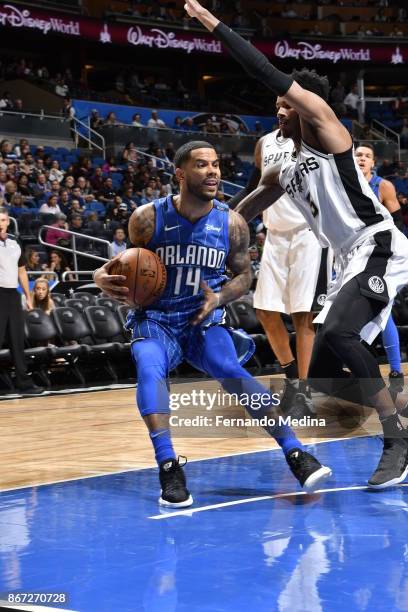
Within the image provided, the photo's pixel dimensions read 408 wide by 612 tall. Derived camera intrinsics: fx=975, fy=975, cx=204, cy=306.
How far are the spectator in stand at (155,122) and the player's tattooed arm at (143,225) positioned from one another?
62.1 feet

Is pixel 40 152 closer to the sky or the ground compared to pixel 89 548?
closer to the sky

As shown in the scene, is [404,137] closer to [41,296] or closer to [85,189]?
[85,189]

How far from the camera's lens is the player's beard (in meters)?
4.39

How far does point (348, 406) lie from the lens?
6.84m

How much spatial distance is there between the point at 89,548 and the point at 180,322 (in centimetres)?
136

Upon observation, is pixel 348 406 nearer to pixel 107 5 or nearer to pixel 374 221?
pixel 374 221

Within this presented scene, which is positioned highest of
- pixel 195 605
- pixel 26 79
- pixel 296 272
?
pixel 26 79

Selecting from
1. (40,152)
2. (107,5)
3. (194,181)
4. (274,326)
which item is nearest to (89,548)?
(194,181)

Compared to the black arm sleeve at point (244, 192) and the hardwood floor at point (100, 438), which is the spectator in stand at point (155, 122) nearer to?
the hardwood floor at point (100, 438)

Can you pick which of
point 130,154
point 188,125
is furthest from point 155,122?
point 130,154

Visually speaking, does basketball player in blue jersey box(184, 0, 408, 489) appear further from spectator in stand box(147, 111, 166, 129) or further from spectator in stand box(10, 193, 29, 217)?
spectator in stand box(147, 111, 166, 129)

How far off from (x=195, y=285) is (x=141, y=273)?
32 centimetres

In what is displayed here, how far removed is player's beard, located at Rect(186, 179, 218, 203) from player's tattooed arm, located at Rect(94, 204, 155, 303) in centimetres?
20

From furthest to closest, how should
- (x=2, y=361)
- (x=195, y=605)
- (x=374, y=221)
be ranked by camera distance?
1. (x=2, y=361)
2. (x=374, y=221)
3. (x=195, y=605)
